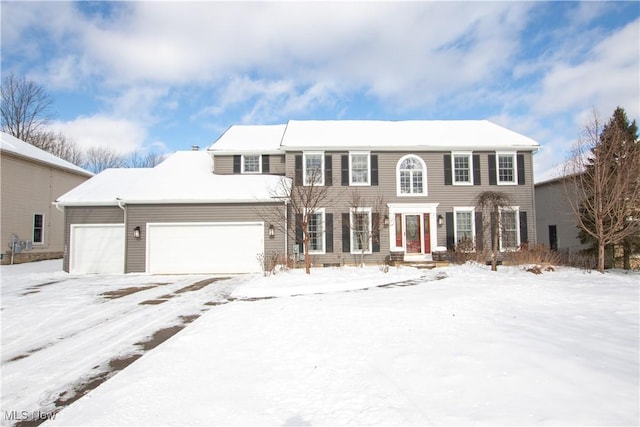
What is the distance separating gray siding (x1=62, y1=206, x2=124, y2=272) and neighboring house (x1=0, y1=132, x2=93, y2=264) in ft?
18.0

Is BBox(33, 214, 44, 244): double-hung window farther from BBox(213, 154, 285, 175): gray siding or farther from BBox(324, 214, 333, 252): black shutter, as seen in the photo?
BBox(324, 214, 333, 252): black shutter

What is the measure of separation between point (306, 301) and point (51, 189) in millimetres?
20784

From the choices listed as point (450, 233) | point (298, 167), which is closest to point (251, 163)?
point (298, 167)

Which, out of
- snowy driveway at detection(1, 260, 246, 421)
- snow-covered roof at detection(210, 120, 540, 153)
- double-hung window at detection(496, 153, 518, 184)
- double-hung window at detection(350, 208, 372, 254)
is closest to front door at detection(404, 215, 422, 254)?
double-hung window at detection(350, 208, 372, 254)

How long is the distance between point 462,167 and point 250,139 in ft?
33.7

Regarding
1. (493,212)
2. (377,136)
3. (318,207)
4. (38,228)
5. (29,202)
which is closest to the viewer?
(493,212)

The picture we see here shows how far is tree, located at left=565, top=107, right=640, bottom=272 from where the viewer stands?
1160 cm

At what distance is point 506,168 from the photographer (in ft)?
53.6

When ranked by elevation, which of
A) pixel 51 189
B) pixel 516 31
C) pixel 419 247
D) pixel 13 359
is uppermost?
pixel 516 31

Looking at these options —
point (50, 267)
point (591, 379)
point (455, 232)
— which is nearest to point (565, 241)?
point (455, 232)

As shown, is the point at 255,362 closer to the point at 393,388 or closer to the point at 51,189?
the point at 393,388

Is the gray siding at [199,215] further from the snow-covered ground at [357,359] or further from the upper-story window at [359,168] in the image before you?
the snow-covered ground at [357,359]

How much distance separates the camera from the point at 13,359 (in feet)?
16.2

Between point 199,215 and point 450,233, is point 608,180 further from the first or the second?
point 199,215
